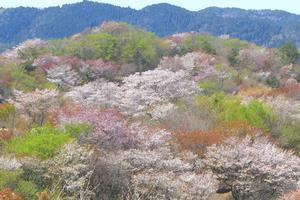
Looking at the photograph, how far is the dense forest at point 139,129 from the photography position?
63.5 feet

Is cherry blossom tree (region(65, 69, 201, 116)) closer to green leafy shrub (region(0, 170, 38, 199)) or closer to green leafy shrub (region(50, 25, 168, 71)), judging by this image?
green leafy shrub (region(50, 25, 168, 71))

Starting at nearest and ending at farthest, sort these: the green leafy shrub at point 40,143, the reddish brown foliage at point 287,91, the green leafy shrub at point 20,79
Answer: the green leafy shrub at point 40,143
the reddish brown foliage at point 287,91
the green leafy shrub at point 20,79

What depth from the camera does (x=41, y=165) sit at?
62.5 ft

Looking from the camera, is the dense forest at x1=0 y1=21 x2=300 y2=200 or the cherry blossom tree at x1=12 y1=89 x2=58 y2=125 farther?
the cherry blossom tree at x1=12 y1=89 x2=58 y2=125

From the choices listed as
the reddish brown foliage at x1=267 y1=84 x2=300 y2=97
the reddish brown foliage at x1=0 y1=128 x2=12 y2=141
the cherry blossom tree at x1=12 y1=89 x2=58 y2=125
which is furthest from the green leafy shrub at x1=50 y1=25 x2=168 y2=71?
the reddish brown foliage at x1=0 y1=128 x2=12 y2=141

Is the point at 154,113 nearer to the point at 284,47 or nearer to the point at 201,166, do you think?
the point at 201,166

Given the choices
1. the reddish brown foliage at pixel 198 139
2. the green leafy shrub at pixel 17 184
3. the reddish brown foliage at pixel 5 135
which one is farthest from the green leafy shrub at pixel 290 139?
the green leafy shrub at pixel 17 184

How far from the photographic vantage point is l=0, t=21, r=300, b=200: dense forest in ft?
63.5

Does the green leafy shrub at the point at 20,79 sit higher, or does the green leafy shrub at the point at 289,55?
the green leafy shrub at the point at 289,55

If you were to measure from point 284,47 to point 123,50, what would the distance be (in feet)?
75.3

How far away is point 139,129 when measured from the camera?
80.9ft

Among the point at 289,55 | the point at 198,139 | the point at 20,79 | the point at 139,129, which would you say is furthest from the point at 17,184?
the point at 289,55

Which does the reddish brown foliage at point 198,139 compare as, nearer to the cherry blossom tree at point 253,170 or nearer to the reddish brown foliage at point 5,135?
the cherry blossom tree at point 253,170

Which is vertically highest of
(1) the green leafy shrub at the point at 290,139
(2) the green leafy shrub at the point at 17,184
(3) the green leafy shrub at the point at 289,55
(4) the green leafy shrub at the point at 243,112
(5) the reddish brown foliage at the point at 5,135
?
(2) the green leafy shrub at the point at 17,184
